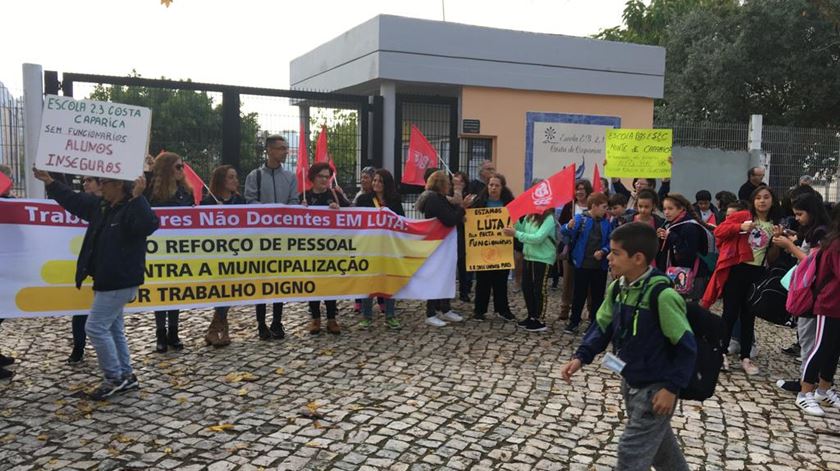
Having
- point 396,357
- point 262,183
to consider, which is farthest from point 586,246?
point 262,183

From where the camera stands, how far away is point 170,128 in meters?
9.81

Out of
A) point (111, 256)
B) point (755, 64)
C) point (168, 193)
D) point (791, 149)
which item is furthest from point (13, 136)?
point (755, 64)

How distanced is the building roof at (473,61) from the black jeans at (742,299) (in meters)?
7.35

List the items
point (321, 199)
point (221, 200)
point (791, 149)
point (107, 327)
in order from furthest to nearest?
1. point (791, 149)
2. point (321, 199)
3. point (221, 200)
4. point (107, 327)

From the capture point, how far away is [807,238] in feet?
19.2

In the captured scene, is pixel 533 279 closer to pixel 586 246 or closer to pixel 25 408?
pixel 586 246

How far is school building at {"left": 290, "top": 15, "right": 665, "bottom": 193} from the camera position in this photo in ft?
40.2

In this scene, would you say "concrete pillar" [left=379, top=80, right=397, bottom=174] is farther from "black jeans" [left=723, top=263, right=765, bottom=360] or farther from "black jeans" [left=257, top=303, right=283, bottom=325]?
"black jeans" [left=723, top=263, right=765, bottom=360]

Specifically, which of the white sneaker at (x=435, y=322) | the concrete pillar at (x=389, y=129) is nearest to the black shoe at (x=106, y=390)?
the white sneaker at (x=435, y=322)

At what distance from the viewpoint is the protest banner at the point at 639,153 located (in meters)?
10.3

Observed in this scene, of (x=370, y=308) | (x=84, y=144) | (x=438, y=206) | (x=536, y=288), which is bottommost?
(x=370, y=308)

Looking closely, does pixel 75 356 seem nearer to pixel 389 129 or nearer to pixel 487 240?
pixel 487 240

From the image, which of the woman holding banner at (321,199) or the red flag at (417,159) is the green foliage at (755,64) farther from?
the woman holding banner at (321,199)

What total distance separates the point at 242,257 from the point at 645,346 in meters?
4.73
